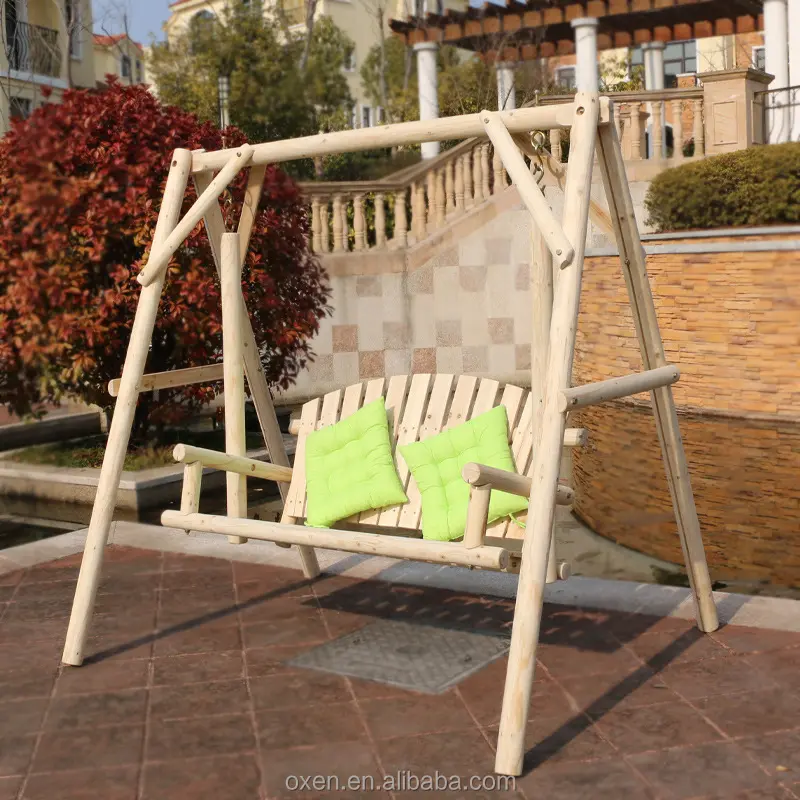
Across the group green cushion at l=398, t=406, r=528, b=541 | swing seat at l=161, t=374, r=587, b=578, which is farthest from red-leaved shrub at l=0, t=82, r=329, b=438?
green cushion at l=398, t=406, r=528, b=541

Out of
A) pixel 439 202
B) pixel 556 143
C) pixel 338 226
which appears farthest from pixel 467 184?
pixel 338 226

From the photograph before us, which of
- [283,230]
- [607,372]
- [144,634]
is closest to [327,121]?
[607,372]

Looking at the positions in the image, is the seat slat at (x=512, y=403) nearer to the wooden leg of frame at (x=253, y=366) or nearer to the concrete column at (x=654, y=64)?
the wooden leg of frame at (x=253, y=366)

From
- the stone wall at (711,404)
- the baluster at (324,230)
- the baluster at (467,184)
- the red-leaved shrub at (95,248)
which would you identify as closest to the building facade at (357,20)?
the baluster at (467,184)

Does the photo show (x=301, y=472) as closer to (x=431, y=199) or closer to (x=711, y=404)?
(x=711, y=404)

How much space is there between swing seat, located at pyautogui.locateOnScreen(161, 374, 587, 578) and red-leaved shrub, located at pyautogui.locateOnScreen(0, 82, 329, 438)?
420cm

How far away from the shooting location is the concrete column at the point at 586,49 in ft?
72.8

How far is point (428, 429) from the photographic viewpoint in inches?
198

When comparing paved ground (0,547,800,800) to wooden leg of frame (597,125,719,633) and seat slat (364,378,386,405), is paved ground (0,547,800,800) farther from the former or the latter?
seat slat (364,378,386,405)

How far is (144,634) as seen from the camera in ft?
16.3

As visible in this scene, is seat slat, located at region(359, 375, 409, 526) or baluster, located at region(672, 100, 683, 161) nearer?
seat slat, located at region(359, 375, 409, 526)

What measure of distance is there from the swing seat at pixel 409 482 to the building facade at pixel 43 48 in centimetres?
2241

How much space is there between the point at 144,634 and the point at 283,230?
18.9 feet

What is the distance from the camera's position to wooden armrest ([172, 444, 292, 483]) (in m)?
4.74
